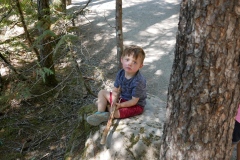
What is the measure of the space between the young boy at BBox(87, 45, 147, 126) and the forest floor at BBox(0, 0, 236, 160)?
1.36 m

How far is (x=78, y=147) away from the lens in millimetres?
3889

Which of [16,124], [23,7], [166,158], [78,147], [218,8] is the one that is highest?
[218,8]

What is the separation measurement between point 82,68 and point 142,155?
5.07 m

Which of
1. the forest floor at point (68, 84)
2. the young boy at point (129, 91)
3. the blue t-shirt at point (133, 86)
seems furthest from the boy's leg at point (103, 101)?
the forest floor at point (68, 84)

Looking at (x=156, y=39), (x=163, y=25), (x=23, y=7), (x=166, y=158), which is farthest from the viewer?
(x=163, y=25)

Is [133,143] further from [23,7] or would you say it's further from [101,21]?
[101,21]

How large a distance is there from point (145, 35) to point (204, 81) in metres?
7.81

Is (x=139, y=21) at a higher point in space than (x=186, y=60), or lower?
lower

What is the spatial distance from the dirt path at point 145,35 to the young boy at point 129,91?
2693mm

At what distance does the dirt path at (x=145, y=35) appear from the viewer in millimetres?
7023

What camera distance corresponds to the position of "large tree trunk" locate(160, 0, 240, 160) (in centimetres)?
153

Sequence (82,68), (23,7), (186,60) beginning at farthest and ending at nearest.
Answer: (82,68) < (23,7) < (186,60)

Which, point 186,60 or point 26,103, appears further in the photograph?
point 26,103

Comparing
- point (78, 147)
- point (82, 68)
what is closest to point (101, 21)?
point (82, 68)
